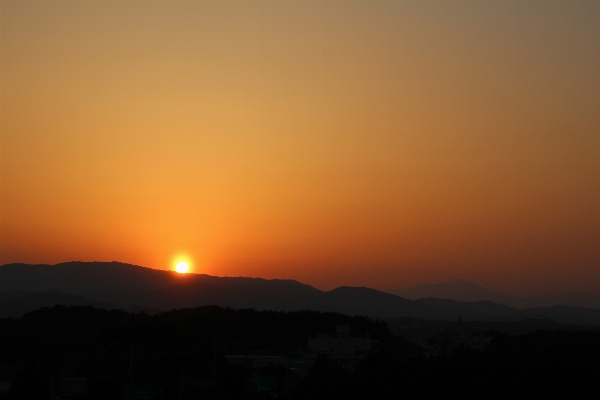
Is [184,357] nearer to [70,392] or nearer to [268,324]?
[70,392]

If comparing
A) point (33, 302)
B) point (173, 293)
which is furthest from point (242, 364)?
point (173, 293)

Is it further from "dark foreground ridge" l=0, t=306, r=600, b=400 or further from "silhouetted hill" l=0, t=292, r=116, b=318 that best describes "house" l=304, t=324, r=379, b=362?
"silhouetted hill" l=0, t=292, r=116, b=318

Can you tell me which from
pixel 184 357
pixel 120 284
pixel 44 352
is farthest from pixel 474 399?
pixel 120 284

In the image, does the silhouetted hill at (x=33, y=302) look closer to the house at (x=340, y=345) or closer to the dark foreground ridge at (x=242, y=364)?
the dark foreground ridge at (x=242, y=364)

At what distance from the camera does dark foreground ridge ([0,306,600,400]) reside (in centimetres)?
3297

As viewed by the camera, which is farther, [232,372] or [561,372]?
[232,372]

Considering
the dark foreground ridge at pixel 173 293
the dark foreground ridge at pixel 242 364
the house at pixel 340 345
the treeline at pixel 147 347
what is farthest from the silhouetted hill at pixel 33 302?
the house at pixel 340 345

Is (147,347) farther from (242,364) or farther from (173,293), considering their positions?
(173,293)

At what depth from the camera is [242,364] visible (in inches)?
2133

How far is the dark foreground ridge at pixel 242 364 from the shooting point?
33.0m

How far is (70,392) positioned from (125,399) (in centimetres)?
331

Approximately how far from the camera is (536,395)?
30406 mm

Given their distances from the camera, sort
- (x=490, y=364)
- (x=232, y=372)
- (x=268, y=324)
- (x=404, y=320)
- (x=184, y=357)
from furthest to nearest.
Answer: (x=404, y=320) < (x=268, y=324) < (x=184, y=357) < (x=232, y=372) < (x=490, y=364)

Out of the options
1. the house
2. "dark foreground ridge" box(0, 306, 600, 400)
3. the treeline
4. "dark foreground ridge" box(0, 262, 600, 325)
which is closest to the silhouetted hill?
"dark foreground ridge" box(0, 262, 600, 325)
